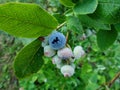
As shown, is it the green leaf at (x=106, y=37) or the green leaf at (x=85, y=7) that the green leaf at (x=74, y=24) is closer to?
the green leaf at (x=85, y=7)

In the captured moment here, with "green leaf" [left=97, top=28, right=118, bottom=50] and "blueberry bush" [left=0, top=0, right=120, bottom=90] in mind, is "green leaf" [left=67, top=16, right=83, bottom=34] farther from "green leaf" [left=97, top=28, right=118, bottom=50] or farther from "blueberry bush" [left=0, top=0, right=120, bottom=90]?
"green leaf" [left=97, top=28, right=118, bottom=50]

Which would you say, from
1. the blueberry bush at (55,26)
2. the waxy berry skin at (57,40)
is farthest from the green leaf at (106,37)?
the waxy berry skin at (57,40)

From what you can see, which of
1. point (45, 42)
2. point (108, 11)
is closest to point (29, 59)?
point (45, 42)

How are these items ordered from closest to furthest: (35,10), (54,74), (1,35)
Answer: (35,10) → (54,74) → (1,35)

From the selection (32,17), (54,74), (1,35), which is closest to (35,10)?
(32,17)

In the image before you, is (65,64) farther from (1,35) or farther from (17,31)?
(1,35)

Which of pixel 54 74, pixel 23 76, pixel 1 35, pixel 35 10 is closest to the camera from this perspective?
pixel 35 10
